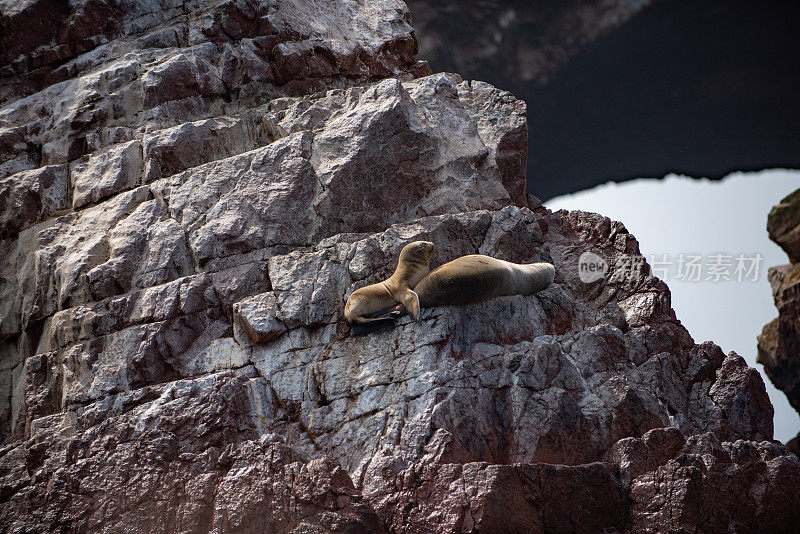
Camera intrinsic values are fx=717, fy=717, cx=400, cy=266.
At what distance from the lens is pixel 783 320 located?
21672mm

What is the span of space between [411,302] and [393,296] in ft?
1.26

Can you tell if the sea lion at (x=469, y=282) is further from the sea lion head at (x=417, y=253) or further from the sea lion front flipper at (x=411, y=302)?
the sea lion head at (x=417, y=253)

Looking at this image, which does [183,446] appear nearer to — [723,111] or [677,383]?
[677,383]

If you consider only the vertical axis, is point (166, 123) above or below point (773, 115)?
below

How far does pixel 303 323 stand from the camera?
991cm

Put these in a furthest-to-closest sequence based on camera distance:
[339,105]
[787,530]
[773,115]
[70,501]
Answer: [773,115], [339,105], [70,501], [787,530]

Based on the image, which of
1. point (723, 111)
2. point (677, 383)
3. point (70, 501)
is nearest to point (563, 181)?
point (723, 111)

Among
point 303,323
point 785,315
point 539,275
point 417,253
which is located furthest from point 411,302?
point 785,315

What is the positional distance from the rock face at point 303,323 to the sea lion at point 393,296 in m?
0.23

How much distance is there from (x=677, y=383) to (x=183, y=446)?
6523mm

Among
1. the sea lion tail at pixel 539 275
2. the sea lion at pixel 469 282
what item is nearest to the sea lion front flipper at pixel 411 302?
the sea lion at pixel 469 282

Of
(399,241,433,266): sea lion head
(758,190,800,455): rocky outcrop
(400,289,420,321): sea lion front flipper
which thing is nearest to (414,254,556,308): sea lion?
(400,289,420,321): sea lion front flipper

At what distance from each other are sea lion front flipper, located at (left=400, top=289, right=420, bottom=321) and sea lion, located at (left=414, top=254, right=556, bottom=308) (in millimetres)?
146

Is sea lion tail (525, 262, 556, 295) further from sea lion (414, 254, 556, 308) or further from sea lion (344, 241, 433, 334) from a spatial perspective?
sea lion (344, 241, 433, 334)
